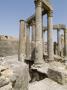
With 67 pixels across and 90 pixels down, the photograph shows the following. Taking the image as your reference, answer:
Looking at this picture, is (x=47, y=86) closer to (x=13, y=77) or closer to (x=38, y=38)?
(x=13, y=77)

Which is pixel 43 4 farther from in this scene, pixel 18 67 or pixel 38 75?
pixel 18 67

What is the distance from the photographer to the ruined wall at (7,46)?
137ft

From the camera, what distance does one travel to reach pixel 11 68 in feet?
13.1

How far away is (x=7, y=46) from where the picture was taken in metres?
44.2

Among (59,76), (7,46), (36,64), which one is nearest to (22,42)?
(36,64)

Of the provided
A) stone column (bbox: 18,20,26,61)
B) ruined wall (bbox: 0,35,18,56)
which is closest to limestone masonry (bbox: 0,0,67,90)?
stone column (bbox: 18,20,26,61)

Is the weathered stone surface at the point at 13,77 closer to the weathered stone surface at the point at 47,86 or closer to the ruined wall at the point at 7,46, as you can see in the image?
the weathered stone surface at the point at 47,86

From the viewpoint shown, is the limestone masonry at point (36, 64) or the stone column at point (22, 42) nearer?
the limestone masonry at point (36, 64)

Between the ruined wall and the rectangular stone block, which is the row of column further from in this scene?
the ruined wall

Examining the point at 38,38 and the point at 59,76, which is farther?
the point at 38,38

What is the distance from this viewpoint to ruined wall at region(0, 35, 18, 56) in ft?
137

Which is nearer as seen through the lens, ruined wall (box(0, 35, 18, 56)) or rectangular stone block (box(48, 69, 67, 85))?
rectangular stone block (box(48, 69, 67, 85))

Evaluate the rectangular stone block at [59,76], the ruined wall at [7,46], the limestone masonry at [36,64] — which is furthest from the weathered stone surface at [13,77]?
the ruined wall at [7,46]

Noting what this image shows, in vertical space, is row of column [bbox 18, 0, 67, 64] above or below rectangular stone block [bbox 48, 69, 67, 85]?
above
